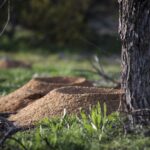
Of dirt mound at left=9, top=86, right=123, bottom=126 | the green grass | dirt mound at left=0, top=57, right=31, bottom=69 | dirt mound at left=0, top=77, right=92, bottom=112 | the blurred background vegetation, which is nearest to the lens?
the green grass

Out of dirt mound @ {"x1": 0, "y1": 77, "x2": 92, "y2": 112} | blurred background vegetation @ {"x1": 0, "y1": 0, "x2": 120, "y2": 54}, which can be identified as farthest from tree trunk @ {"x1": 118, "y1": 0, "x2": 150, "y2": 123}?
blurred background vegetation @ {"x1": 0, "y1": 0, "x2": 120, "y2": 54}

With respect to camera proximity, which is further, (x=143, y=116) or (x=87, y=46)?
(x=87, y=46)

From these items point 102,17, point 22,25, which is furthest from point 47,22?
point 102,17

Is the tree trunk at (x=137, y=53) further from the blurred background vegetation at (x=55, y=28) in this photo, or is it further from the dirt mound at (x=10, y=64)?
the blurred background vegetation at (x=55, y=28)

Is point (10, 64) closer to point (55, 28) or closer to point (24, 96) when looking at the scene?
point (55, 28)

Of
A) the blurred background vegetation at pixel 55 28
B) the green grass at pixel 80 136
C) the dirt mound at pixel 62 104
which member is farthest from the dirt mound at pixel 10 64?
the green grass at pixel 80 136

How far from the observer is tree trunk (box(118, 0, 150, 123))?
18.0 feet

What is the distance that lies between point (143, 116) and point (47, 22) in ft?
53.9

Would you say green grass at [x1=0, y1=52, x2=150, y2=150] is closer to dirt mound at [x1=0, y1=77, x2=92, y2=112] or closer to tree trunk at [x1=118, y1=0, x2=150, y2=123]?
tree trunk at [x1=118, y1=0, x2=150, y2=123]

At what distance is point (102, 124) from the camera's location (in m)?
5.54

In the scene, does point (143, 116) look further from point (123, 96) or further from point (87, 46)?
point (87, 46)

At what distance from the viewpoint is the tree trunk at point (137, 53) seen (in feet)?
18.0

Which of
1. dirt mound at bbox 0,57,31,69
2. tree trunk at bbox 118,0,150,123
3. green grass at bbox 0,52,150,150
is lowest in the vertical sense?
dirt mound at bbox 0,57,31,69

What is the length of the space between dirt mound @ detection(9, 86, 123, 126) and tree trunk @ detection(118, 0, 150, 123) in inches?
22.8
